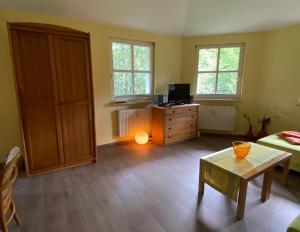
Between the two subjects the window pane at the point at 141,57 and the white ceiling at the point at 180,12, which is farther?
the window pane at the point at 141,57

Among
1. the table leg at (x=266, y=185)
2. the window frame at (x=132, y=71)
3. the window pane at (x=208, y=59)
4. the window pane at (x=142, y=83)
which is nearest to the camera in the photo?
the table leg at (x=266, y=185)

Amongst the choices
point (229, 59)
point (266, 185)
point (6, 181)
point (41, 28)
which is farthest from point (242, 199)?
point (229, 59)

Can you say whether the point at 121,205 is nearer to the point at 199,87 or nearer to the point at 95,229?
the point at 95,229

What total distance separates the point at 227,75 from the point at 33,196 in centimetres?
403

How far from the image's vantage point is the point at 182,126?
3789 mm

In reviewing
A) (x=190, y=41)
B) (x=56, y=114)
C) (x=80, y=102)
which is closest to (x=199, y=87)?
(x=190, y=41)

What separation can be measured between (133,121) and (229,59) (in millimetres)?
2466

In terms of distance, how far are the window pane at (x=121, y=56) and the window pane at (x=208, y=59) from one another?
164 centimetres

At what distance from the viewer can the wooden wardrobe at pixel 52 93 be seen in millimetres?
2232

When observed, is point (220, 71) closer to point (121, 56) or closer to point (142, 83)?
point (142, 83)

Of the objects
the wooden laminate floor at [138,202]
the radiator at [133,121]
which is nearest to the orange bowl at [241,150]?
the wooden laminate floor at [138,202]

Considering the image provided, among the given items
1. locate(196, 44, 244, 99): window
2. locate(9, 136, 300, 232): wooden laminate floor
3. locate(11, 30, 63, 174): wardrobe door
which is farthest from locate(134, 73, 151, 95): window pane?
locate(11, 30, 63, 174): wardrobe door

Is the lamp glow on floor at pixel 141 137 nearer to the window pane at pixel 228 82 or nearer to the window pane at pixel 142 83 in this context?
the window pane at pixel 142 83

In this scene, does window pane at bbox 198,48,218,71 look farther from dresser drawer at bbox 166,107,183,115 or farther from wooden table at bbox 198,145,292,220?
wooden table at bbox 198,145,292,220
